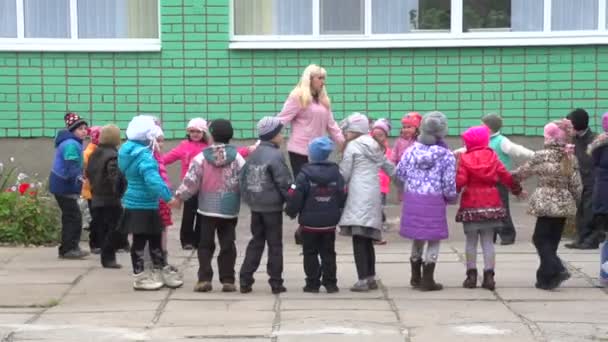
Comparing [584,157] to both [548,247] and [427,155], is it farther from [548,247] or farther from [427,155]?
[427,155]

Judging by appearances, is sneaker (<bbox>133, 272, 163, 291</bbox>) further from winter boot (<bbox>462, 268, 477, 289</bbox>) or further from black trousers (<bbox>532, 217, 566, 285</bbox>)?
black trousers (<bbox>532, 217, 566, 285</bbox>)

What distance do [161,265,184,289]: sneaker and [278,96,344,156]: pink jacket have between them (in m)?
2.45

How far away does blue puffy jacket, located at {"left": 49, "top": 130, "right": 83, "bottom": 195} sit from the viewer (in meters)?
10.6

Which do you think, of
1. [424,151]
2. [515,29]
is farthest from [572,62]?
[424,151]

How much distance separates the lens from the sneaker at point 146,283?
929cm

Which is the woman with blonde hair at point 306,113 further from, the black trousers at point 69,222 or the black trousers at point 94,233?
the black trousers at point 69,222

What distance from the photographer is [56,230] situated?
468 inches

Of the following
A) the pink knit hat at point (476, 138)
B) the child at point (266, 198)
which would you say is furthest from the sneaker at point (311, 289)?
the pink knit hat at point (476, 138)

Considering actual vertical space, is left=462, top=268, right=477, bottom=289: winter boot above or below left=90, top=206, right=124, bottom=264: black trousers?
below

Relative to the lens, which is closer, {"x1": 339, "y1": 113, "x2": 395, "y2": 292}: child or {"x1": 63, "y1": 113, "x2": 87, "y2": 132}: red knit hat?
{"x1": 339, "y1": 113, "x2": 395, "y2": 292}: child

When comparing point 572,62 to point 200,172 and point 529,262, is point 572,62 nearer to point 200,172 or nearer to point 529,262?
point 529,262

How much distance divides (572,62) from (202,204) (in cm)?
640

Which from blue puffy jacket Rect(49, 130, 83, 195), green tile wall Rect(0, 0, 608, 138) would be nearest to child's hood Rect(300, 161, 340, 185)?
blue puffy jacket Rect(49, 130, 83, 195)

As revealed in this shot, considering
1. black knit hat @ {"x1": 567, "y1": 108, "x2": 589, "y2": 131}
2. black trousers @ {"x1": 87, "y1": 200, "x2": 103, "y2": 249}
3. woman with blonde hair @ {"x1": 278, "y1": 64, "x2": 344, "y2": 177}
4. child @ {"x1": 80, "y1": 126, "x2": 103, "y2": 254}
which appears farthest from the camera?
woman with blonde hair @ {"x1": 278, "y1": 64, "x2": 344, "y2": 177}
